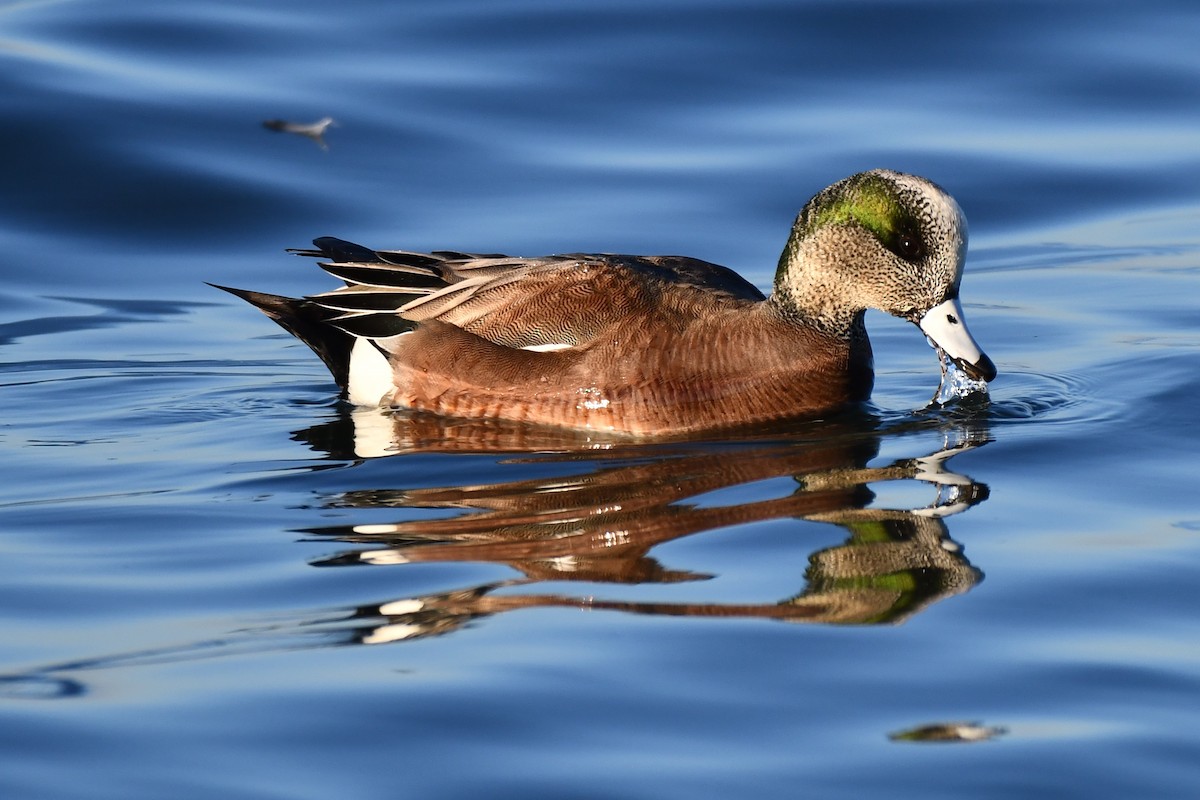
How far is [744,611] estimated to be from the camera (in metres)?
4.34

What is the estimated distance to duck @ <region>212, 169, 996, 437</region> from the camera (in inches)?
247

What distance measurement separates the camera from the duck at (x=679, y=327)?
6.29m

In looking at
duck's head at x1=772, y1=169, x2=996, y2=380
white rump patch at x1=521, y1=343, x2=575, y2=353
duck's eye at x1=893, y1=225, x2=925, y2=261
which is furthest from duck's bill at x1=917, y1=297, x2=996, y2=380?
white rump patch at x1=521, y1=343, x2=575, y2=353

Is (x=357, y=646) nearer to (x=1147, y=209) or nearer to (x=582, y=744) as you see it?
(x=582, y=744)

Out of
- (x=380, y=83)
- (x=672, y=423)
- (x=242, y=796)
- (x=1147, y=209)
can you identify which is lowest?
(x=242, y=796)

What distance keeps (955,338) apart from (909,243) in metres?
0.35

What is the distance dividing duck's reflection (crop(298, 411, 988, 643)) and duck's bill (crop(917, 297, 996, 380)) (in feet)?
0.69

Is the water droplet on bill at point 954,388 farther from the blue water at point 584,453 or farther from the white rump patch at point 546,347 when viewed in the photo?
the white rump patch at point 546,347

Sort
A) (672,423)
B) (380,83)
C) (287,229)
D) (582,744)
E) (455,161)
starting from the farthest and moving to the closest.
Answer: (380,83)
(455,161)
(287,229)
(672,423)
(582,744)

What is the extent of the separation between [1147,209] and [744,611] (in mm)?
5831

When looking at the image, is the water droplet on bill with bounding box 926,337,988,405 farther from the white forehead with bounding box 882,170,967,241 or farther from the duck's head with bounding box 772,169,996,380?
the white forehead with bounding box 882,170,967,241

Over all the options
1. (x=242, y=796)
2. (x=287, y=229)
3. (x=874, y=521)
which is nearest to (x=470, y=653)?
(x=242, y=796)

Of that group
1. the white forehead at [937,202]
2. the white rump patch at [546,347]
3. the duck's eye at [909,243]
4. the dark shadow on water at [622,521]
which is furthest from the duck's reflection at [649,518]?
the white forehead at [937,202]

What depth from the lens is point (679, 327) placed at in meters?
6.31
